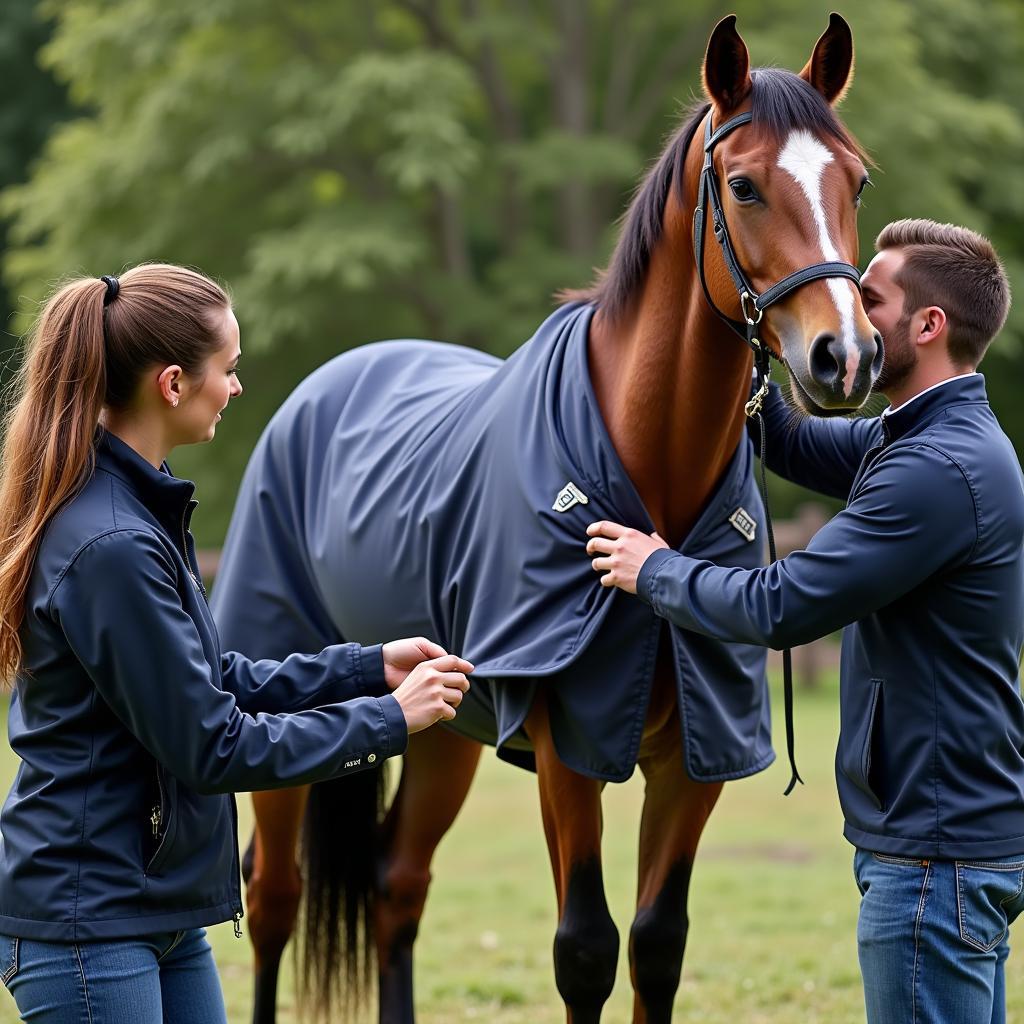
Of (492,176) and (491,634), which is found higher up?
(492,176)

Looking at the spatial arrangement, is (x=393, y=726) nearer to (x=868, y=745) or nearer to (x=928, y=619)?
(x=868, y=745)

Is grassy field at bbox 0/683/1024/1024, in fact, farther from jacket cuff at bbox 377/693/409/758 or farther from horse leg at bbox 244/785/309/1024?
jacket cuff at bbox 377/693/409/758

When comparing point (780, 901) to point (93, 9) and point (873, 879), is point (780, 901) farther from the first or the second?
point (93, 9)

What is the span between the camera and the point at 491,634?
9.82ft

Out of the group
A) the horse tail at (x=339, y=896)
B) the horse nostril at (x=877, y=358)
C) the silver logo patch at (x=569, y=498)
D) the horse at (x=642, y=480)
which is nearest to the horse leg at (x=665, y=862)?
the horse at (x=642, y=480)

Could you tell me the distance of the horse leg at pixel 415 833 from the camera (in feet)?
13.5

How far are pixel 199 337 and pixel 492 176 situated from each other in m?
13.0

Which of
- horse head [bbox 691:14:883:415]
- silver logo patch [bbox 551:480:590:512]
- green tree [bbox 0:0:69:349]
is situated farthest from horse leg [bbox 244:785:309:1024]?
green tree [bbox 0:0:69:349]

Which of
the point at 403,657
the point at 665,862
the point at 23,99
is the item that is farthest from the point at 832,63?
the point at 23,99

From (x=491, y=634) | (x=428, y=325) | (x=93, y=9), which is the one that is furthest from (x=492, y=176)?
(x=491, y=634)

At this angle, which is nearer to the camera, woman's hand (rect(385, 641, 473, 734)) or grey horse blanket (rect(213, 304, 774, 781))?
woman's hand (rect(385, 641, 473, 734))

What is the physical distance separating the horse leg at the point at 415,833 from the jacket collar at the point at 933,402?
2.02 m

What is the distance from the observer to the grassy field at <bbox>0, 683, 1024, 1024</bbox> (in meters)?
4.46

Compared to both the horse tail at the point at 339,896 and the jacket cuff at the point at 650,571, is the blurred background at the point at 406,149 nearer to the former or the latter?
the horse tail at the point at 339,896
